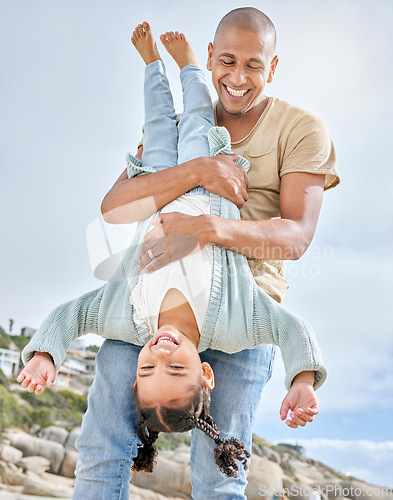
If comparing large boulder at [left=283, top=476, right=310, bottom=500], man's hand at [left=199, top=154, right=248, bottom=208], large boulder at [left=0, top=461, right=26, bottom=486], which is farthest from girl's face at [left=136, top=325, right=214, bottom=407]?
large boulder at [left=0, top=461, right=26, bottom=486]

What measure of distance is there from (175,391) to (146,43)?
4.90 feet

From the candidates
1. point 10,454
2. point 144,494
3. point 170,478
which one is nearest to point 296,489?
point 170,478

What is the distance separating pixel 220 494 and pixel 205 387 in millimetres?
334

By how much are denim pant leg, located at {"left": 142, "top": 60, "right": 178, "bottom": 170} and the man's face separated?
24cm

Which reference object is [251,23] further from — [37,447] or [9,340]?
[9,340]

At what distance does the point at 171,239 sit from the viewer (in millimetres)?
1707

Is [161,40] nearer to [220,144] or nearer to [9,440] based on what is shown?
[220,144]

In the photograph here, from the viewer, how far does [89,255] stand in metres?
2.01

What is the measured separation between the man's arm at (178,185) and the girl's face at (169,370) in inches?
17.4

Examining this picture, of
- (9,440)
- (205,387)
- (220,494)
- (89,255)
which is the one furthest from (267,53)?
(9,440)

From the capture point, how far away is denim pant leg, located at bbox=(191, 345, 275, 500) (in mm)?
1703

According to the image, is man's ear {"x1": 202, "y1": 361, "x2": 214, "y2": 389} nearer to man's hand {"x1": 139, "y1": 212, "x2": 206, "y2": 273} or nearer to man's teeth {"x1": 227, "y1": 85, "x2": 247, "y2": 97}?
man's hand {"x1": 139, "y1": 212, "x2": 206, "y2": 273}

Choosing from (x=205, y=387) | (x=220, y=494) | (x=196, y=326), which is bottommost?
(x=220, y=494)

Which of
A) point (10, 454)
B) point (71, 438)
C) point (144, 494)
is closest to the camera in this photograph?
point (144, 494)
